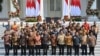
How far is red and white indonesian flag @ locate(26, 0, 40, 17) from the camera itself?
39.1m

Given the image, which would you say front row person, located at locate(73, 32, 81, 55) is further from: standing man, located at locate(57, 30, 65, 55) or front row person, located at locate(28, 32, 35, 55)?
front row person, located at locate(28, 32, 35, 55)

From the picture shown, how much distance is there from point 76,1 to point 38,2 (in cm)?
314

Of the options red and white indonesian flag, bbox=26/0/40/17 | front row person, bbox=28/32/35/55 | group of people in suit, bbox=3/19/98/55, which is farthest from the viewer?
red and white indonesian flag, bbox=26/0/40/17

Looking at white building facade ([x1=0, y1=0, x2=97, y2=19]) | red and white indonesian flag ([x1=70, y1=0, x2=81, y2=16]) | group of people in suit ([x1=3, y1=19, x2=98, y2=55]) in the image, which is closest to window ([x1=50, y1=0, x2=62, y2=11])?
white building facade ([x1=0, y1=0, x2=97, y2=19])

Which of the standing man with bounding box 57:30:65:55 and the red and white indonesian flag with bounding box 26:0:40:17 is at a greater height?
→ the red and white indonesian flag with bounding box 26:0:40:17

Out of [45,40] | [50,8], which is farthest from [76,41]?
[50,8]

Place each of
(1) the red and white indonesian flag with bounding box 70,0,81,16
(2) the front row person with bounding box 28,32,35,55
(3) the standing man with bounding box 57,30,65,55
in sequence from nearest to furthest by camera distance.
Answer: (2) the front row person with bounding box 28,32,35,55 → (3) the standing man with bounding box 57,30,65,55 → (1) the red and white indonesian flag with bounding box 70,0,81,16

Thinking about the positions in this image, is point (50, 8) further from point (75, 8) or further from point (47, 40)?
point (47, 40)

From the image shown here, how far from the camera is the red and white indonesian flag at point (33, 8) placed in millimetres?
39062

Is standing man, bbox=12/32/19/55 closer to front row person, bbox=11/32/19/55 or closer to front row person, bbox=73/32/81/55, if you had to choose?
front row person, bbox=11/32/19/55

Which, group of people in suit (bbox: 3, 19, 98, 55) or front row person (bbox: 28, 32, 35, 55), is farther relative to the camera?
group of people in suit (bbox: 3, 19, 98, 55)

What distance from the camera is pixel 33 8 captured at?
128 feet

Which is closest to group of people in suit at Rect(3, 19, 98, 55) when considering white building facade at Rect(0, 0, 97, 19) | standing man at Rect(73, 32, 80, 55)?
standing man at Rect(73, 32, 80, 55)

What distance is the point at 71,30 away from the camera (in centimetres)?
2812
